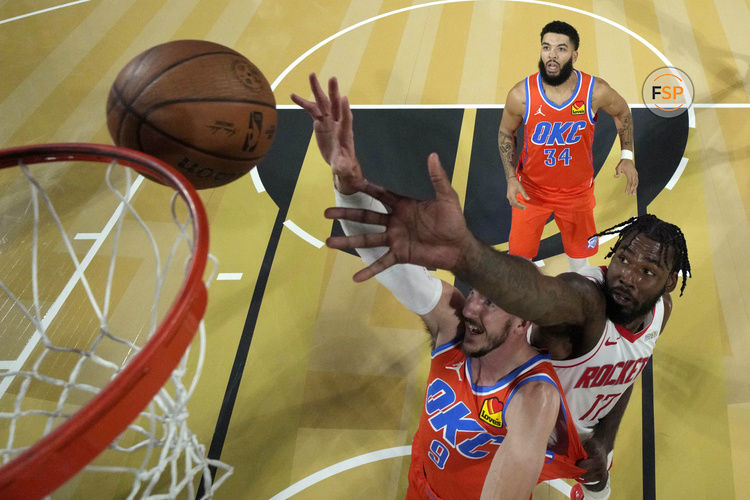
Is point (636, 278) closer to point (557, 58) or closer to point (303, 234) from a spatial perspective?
point (557, 58)

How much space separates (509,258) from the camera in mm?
2037

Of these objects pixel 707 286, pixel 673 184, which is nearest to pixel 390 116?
pixel 673 184

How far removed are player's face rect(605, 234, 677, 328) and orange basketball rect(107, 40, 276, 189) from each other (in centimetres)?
168

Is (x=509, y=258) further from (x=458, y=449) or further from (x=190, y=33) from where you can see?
(x=190, y=33)

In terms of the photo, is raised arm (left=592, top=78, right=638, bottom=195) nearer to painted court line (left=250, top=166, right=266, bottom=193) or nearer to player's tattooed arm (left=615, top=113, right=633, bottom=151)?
player's tattooed arm (left=615, top=113, right=633, bottom=151)

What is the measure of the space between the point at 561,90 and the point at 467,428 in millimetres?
2581

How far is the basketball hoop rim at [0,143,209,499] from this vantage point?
1461 millimetres

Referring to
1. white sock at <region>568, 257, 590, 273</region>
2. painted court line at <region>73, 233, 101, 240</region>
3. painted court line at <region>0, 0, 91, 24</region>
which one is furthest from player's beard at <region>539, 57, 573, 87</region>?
painted court line at <region>0, 0, 91, 24</region>

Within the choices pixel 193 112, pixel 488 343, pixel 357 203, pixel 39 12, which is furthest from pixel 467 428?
pixel 39 12

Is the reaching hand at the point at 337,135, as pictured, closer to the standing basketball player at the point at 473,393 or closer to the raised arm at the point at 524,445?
the standing basketball player at the point at 473,393

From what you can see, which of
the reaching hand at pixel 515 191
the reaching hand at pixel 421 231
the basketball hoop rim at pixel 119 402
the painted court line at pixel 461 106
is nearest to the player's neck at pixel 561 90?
the reaching hand at pixel 515 191

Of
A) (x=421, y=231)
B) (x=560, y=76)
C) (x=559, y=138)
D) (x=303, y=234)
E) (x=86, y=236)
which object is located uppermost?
(x=421, y=231)

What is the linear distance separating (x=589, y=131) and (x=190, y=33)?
530 cm

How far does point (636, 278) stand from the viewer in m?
2.87
